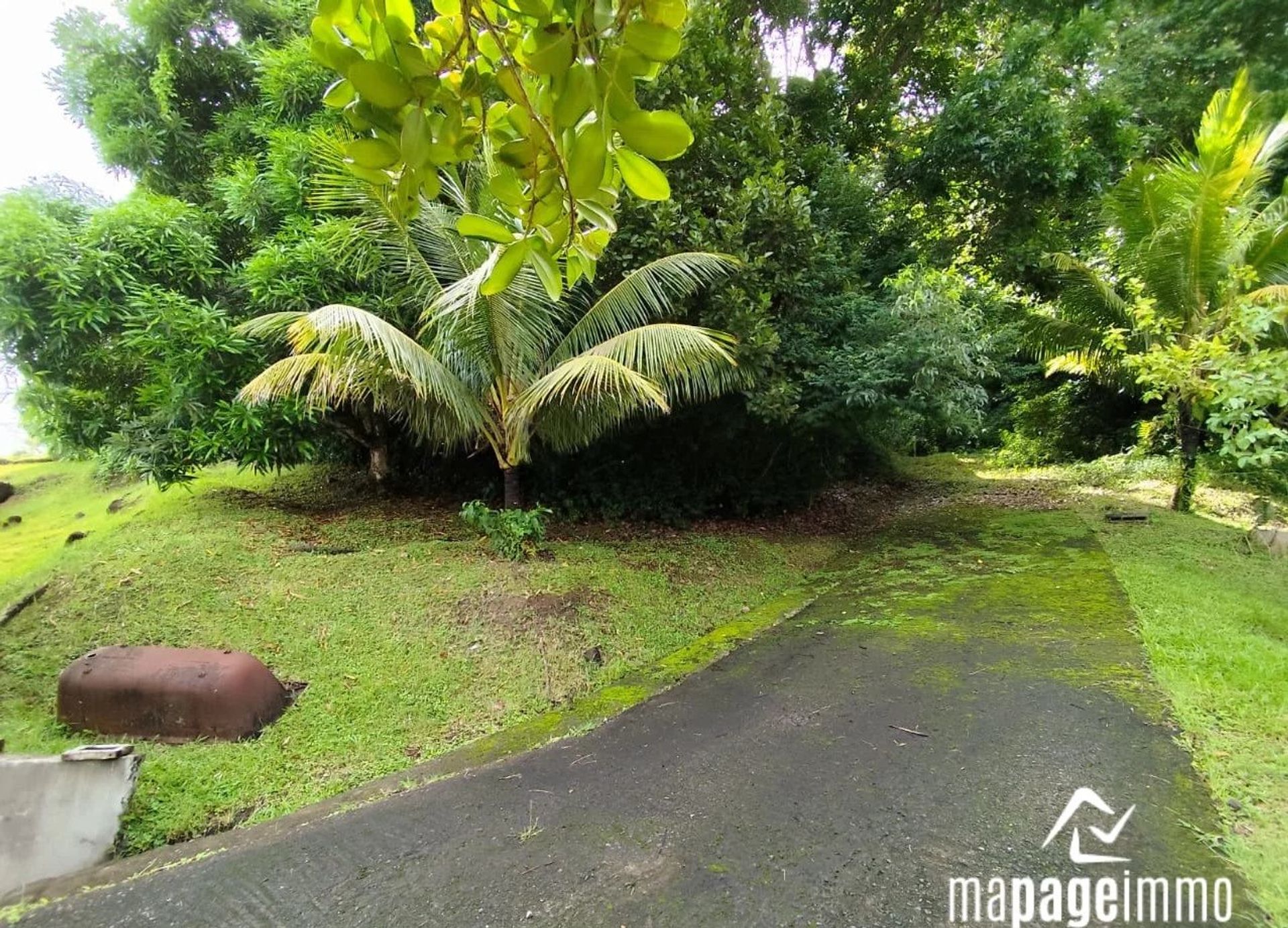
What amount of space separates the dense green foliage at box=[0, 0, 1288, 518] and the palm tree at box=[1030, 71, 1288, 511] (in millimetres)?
558

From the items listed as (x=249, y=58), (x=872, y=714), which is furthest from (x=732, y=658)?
(x=249, y=58)

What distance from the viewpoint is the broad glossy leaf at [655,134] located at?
833 mm

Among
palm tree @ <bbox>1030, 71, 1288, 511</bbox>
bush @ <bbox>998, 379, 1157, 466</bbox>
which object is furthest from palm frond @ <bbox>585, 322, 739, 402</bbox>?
bush @ <bbox>998, 379, 1157, 466</bbox>

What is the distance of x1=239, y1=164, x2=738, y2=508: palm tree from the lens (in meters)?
4.68

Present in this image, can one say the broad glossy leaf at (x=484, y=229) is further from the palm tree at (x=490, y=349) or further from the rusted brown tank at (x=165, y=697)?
the palm tree at (x=490, y=349)

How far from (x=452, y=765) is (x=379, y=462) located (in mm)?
5599

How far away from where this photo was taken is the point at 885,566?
20.6 feet

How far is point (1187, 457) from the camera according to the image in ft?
23.9

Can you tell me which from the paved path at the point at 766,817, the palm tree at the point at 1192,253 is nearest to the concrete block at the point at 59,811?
the paved path at the point at 766,817

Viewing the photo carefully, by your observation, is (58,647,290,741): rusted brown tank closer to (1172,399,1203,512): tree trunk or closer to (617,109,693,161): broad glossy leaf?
(617,109,693,161): broad glossy leaf

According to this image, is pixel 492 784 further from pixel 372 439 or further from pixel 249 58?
pixel 249 58

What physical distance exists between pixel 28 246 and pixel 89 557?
2485 mm

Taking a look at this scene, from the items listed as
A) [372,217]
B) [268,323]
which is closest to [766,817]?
[268,323]

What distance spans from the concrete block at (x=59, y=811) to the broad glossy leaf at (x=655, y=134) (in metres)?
3.02
